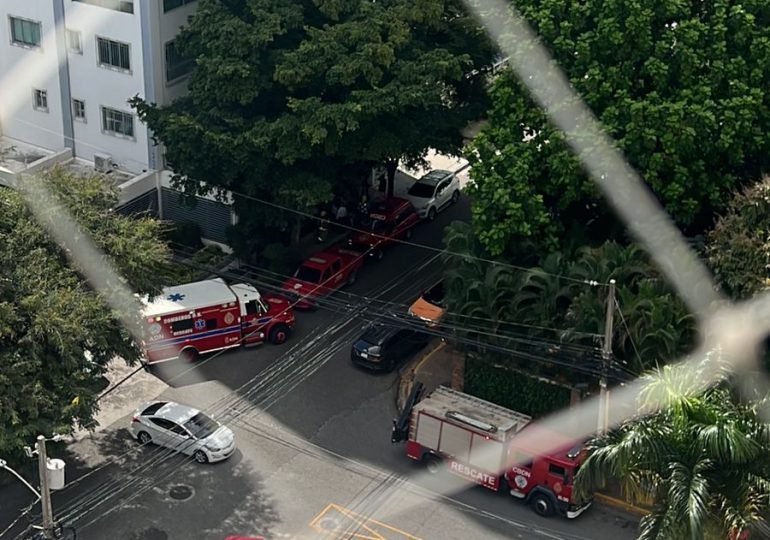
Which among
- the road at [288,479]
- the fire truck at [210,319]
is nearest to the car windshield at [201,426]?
the road at [288,479]

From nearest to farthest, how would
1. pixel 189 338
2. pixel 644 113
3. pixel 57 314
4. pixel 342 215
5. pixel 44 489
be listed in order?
pixel 44 489 < pixel 57 314 < pixel 644 113 < pixel 189 338 < pixel 342 215

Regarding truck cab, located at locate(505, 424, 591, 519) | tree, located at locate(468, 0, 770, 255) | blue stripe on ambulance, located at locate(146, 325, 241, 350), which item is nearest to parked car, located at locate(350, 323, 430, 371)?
blue stripe on ambulance, located at locate(146, 325, 241, 350)

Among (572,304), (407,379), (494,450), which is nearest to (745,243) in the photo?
(572,304)

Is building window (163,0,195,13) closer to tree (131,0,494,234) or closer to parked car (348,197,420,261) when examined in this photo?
tree (131,0,494,234)

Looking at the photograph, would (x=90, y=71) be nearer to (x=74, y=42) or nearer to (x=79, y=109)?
(x=74, y=42)

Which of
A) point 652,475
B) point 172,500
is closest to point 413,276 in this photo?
point 172,500

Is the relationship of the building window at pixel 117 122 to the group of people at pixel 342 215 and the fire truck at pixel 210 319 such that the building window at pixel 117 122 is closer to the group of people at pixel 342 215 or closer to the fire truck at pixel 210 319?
the group of people at pixel 342 215
